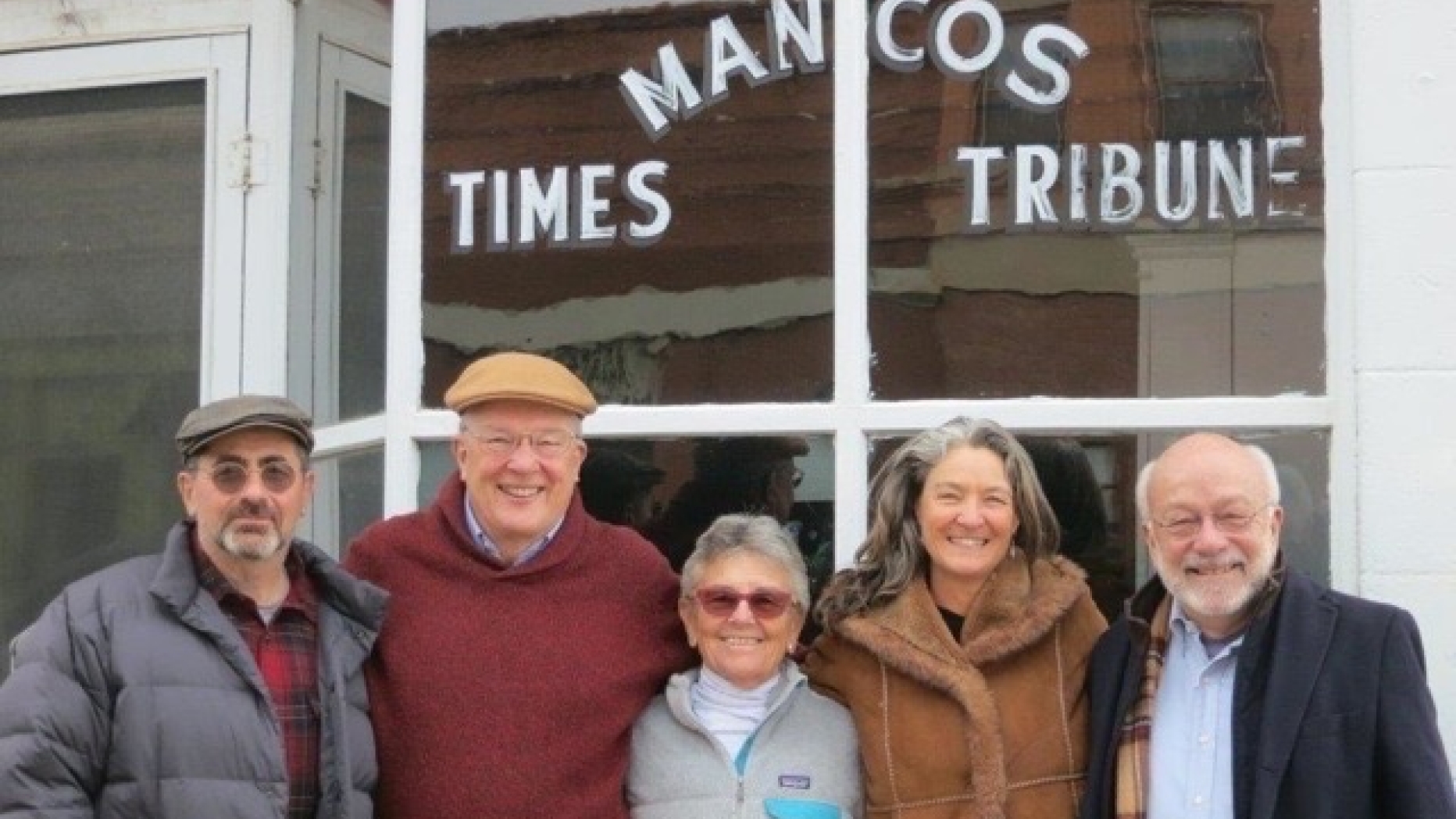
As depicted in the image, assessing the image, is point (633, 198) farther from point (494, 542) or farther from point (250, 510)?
point (250, 510)

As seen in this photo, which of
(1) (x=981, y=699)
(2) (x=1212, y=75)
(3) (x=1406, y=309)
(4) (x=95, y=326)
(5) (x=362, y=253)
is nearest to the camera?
(1) (x=981, y=699)

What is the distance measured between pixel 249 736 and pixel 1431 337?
6.60 feet

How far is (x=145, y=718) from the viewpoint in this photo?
3.04 m

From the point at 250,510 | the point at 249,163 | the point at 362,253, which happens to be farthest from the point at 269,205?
the point at 250,510

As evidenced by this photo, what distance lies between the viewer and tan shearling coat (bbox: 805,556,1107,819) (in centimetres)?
330


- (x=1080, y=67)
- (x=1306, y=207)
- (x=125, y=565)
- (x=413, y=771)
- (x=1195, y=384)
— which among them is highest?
(x=1080, y=67)

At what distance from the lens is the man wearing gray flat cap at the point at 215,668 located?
9.94ft

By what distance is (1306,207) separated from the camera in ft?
12.3

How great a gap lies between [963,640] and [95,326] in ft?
7.38

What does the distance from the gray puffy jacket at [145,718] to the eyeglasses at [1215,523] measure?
1.27 m

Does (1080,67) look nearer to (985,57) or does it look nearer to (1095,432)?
(985,57)

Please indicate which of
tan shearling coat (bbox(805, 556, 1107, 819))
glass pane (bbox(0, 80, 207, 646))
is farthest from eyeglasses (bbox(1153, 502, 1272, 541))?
glass pane (bbox(0, 80, 207, 646))

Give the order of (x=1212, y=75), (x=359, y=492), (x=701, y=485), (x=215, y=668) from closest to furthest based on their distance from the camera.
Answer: (x=215, y=668) < (x=1212, y=75) < (x=701, y=485) < (x=359, y=492)

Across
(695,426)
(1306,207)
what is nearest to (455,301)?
(695,426)
